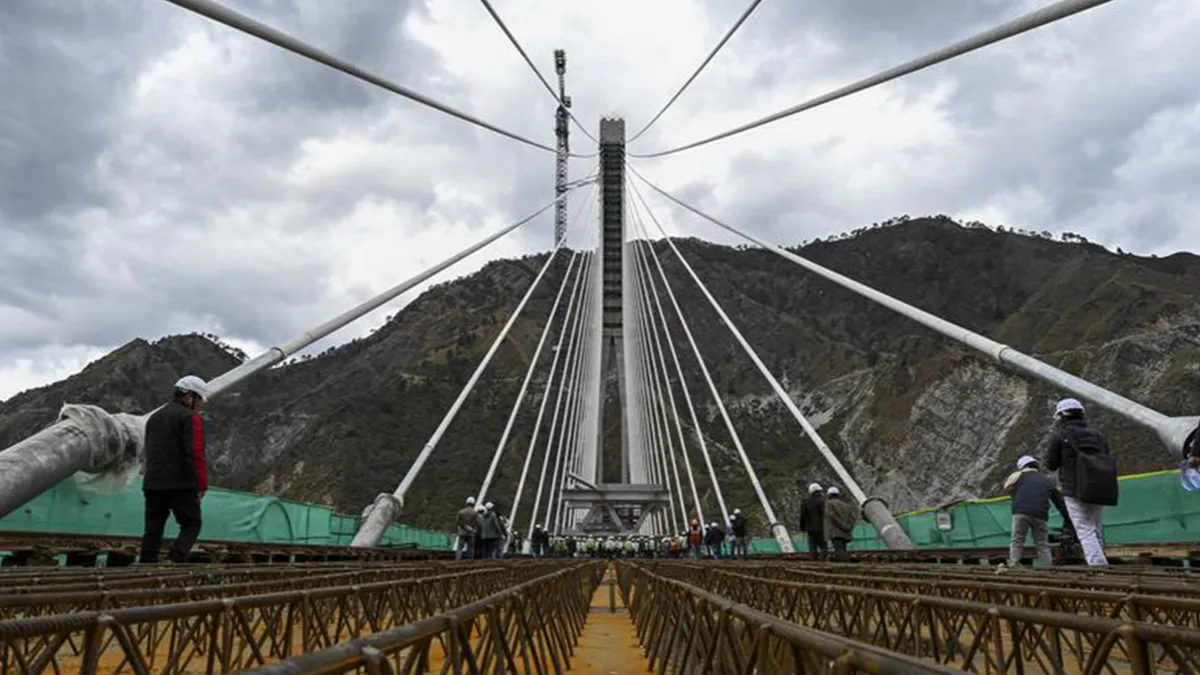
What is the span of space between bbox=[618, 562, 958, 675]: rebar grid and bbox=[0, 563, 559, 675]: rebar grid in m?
1.34

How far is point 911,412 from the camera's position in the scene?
2477 inches

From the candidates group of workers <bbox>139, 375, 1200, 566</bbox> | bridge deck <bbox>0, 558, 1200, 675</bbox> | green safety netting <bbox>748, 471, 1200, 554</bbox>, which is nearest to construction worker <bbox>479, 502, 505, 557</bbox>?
green safety netting <bbox>748, 471, 1200, 554</bbox>

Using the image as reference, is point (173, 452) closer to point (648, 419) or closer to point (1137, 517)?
point (1137, 517)

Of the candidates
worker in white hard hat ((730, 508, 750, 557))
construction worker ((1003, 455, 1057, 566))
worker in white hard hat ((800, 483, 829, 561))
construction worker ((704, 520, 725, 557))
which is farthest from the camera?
construction worker ((704, 520, 725, 557))

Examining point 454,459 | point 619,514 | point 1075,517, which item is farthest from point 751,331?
point 1075,517

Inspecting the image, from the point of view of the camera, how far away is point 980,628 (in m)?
2.85

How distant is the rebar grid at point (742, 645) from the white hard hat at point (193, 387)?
159 inches

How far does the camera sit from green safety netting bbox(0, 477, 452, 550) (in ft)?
27.9

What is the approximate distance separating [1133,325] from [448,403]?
5670cm

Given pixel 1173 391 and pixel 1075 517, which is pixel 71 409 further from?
pixel 1173 391

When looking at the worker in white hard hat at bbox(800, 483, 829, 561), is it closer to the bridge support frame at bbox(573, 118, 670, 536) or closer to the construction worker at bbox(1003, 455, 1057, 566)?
the construction worker at bbox(1003, 455, 1057, 566)

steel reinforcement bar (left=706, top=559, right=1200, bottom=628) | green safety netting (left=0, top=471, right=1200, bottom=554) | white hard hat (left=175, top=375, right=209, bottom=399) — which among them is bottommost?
steel reinforcement bar (left=706, top=559, right=1200, bottom=628)

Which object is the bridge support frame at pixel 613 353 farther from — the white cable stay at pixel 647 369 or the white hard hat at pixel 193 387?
the white hard hat at pixel 193 387

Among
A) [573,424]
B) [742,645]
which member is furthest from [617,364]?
[742,645]
